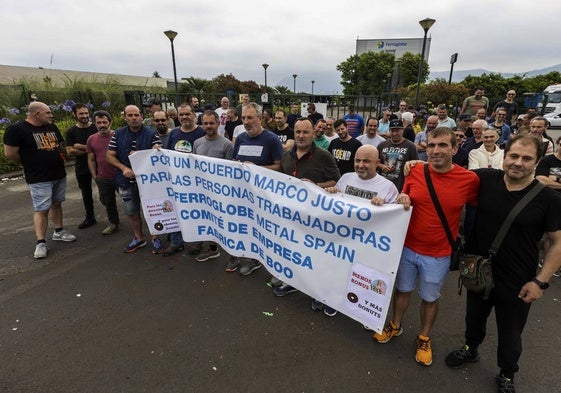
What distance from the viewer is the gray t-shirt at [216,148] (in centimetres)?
396

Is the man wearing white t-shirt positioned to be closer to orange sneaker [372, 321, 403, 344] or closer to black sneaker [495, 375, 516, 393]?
orange sneaker [372, 321, 403, 344]

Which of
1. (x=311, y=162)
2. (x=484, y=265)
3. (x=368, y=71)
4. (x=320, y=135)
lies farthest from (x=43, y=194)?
(x=368, y=71)

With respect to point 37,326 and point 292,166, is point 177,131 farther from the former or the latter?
point 37,326

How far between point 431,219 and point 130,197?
3.89 metres

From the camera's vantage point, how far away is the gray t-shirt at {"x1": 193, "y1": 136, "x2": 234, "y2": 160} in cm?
396

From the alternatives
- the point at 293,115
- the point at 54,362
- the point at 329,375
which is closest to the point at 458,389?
Result: the point at 329,375

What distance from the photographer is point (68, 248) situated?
15.4ft

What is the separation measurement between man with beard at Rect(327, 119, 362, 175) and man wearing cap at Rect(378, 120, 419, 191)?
435 mm

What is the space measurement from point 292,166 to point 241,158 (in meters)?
0.75

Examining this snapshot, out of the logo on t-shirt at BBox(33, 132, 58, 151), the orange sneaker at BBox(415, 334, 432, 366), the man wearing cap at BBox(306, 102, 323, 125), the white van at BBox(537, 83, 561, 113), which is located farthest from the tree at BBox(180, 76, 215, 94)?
the orange sneaker at BBox(415, 334, 432, 366)

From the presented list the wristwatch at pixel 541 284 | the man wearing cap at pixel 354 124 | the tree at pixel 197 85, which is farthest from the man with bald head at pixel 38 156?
the tree at pixel 197 85

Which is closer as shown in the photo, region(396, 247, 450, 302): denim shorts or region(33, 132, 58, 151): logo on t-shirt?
region(396, 247, 450, 302): denim shorts

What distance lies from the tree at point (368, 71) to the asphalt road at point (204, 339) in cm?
5536

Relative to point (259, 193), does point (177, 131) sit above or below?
above
